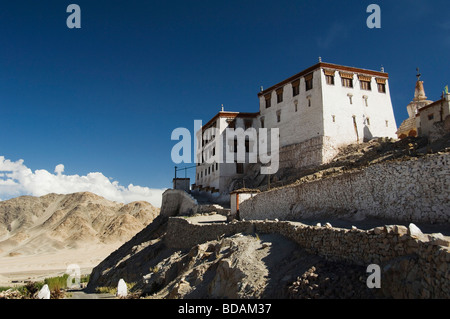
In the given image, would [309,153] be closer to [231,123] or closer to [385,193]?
[231,123]

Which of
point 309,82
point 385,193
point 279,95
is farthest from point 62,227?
point 385,193

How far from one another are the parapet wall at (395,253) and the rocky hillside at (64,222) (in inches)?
2771

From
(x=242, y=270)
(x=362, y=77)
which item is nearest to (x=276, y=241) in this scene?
(x=242, y=270)

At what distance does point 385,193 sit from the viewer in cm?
1218

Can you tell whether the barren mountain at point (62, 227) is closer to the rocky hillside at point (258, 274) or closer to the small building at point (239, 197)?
the small building at point (239, 197)

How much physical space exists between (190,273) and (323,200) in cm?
729

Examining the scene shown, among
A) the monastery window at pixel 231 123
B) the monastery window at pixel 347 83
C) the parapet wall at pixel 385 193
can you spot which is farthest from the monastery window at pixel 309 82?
the parapet wall at pixel 385 193

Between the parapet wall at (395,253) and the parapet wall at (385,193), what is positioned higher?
the parapet wall at (385,193)

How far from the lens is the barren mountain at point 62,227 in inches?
2491

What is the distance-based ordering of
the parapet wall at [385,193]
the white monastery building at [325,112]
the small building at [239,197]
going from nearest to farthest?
the parapet wall at [385,193]
the small building at [239,197]
the white monastery building at [325,112]

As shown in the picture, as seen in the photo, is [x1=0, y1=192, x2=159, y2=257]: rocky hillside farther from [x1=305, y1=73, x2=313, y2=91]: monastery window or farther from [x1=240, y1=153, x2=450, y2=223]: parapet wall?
[x1=240, y1=153, x2=450, y2=223]: parapet wall

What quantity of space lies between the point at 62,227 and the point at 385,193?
78.6 m

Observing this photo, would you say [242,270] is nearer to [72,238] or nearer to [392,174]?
[392,174]
